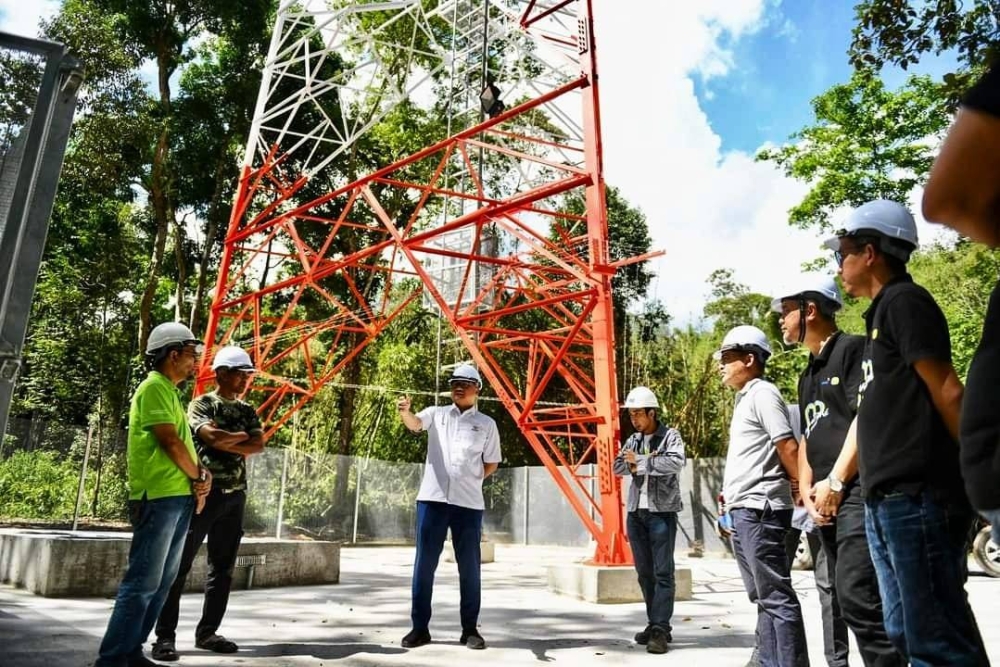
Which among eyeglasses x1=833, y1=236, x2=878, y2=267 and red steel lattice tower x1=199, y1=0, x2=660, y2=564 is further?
red steel lattice tower x1=199, y1=0, x2=660, y2=564

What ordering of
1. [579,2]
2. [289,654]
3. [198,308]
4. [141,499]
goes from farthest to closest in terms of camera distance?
[198,308], [579,2], [289,654], [141,499]

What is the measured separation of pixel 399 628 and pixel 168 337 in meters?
2.81

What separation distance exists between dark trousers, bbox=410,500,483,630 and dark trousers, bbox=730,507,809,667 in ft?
5.96

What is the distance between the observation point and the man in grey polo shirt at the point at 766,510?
3.36 m

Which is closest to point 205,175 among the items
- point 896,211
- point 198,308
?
point 198,308

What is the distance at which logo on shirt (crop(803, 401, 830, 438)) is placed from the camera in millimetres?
2978

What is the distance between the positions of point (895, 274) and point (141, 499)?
3381 mm

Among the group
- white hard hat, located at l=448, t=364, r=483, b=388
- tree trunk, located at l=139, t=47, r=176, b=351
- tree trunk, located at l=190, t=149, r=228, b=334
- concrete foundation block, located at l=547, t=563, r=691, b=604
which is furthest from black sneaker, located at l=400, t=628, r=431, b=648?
tree trunk, located at l=190, t=149, r=228, b=334

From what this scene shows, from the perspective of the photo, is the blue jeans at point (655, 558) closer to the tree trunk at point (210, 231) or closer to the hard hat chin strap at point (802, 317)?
the hard hat chin strap at point (802, 317)

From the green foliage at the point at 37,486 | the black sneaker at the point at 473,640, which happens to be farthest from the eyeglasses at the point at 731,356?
the green foliage at the point at 37,486

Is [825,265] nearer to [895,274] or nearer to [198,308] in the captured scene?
[198,308]

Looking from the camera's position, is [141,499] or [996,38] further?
[996,38]

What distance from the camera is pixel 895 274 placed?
248 centimetres

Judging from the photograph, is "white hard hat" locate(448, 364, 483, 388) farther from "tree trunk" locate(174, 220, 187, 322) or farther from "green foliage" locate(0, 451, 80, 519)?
"tree trunk" locate(174, 220, 187, 322)
